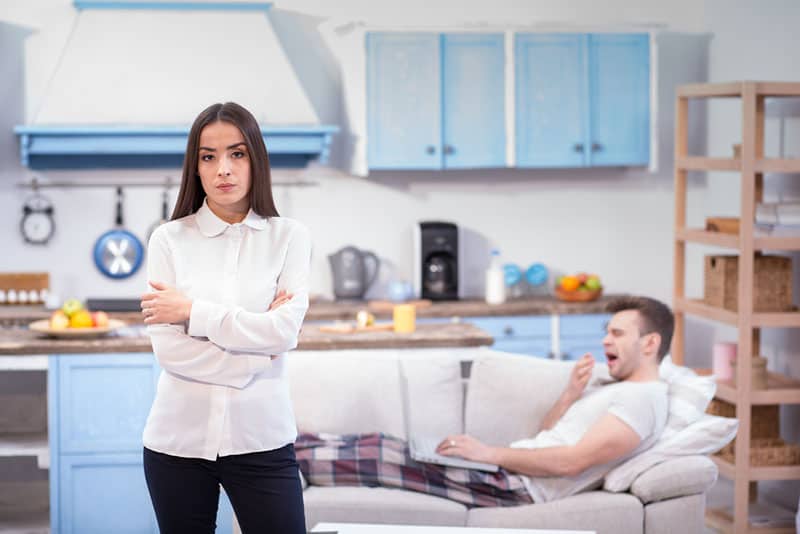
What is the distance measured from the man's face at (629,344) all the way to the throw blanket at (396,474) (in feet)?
1.50

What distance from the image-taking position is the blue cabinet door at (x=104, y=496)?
4023 millimetres

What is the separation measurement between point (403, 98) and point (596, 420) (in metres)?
2.63

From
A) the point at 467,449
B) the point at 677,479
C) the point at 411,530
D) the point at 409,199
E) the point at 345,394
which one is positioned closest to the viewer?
the point at 411,530

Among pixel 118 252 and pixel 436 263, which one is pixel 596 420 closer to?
pixel 436 263

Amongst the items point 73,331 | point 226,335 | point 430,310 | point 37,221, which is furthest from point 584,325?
point 226,335

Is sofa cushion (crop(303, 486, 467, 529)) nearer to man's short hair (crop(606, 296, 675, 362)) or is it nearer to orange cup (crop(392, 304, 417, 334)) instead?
man's short hair (crop(606, 296, 675, 362))

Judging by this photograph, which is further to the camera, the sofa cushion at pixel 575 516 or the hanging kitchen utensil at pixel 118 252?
the hanging kitchen utensil at pixel 118 252

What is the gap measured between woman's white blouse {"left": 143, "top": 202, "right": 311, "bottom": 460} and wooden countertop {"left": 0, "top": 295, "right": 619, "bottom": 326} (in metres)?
3.01

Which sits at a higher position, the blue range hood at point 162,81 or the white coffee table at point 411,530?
the blue range hood at point 162,81

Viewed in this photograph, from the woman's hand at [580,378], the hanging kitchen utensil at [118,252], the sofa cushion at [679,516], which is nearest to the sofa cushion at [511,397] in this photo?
the woman's hand at [580,378]

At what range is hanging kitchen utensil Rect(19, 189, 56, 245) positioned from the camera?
18.7 ft

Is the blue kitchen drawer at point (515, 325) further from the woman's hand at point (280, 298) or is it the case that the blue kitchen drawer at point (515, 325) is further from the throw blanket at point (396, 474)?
the woman's hand at point (280, 298)

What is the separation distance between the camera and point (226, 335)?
2148mm

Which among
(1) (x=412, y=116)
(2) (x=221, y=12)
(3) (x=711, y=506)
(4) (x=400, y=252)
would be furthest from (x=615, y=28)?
(3) (x=711, y=506)
